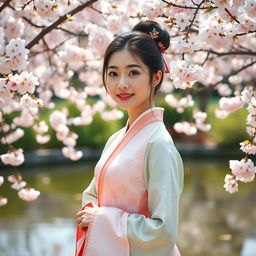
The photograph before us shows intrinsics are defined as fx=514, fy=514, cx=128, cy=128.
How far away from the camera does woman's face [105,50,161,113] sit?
1.71 m

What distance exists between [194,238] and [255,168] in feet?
8.49

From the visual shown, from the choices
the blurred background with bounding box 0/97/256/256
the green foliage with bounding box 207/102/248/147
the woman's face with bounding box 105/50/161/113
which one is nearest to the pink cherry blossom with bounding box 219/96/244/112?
the blurred background with bounding box 0/97/256/256

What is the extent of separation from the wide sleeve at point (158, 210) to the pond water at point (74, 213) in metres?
2.99

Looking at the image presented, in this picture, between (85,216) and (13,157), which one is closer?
(85,216)

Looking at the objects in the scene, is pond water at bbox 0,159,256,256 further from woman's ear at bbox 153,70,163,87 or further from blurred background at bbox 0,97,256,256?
woman's ear at bbox 153,70,163,87

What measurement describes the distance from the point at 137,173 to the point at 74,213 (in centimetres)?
426

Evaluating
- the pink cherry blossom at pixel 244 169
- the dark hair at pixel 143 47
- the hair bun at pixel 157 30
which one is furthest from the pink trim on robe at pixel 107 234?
the pink cherry blossom at pixel 244 169

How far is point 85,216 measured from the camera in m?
1.66

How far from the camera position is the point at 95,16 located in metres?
3.90

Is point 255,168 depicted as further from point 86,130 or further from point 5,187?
point 86,130

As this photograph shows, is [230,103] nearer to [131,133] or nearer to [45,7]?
[45,7]

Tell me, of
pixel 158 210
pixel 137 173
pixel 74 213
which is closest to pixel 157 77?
pixel 137 173

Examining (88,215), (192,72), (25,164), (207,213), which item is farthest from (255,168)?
(25,164)

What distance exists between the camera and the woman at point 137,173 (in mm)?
1555
